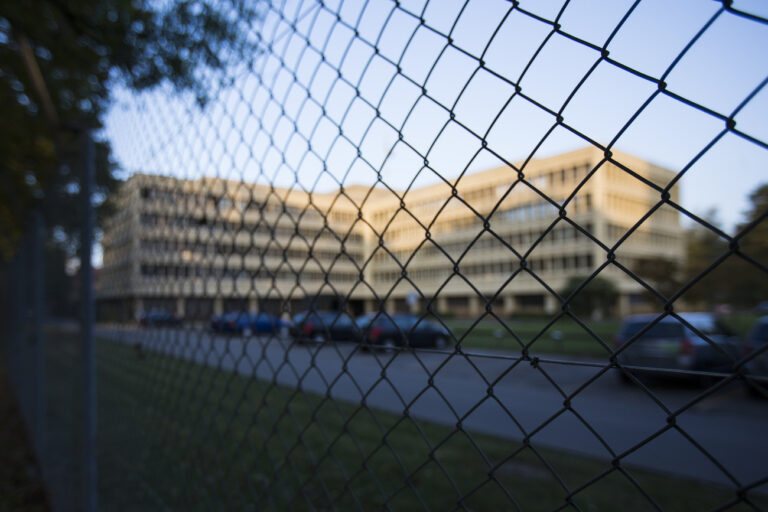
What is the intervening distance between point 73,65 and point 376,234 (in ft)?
27.5

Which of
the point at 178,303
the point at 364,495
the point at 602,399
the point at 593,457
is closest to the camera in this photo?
the point at 178,303

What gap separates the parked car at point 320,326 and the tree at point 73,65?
1.07 meters

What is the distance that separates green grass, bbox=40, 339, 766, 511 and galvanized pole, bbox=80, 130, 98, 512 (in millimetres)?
226

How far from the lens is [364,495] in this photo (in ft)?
14.1

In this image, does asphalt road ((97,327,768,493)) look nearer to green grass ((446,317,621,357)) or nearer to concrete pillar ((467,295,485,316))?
green grass ((446,317,621,357))

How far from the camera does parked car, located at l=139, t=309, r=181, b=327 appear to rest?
2.70 metres

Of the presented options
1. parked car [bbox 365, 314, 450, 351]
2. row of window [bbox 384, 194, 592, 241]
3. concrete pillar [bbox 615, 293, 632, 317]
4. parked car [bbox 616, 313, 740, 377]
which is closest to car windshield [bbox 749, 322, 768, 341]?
parked car [bbox 616, 313, 740, 377]

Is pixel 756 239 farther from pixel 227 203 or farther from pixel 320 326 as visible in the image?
pixel 227 203

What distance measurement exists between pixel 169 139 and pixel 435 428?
4983mm

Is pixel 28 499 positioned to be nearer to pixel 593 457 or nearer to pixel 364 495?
pixel 364 495

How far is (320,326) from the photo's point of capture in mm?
1748

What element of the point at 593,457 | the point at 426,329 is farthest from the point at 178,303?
the point at 593,457

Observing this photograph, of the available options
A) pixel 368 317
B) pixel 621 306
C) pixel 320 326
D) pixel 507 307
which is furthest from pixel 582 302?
pixel 621 306

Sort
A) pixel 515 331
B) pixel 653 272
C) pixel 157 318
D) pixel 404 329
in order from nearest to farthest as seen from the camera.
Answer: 1. pixel 515 331
2. pixel 404 329
3. pixel 157 318
4. pixel 653 272
